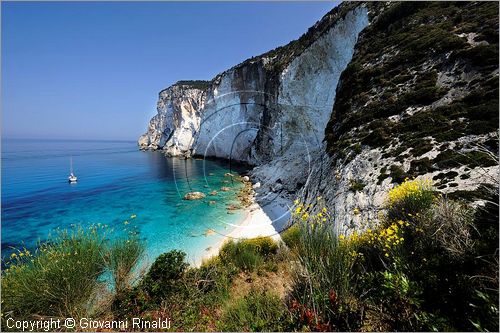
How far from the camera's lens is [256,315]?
471 centimetres

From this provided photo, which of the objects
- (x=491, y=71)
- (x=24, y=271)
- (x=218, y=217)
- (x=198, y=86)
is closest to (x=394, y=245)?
(x=24, y=271)

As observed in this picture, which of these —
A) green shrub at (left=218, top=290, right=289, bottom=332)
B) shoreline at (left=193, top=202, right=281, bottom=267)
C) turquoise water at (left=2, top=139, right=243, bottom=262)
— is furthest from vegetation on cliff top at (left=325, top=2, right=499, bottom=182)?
turquoise water at (left=2, top=139, right=243, bottom=262)

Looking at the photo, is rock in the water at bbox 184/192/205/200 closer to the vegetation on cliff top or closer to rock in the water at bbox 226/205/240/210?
rock in the water at bbox 226/205/240/210

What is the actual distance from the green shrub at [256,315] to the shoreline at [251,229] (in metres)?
9.46

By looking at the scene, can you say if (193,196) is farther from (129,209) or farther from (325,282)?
(325,282)

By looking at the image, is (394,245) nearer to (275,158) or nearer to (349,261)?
(349,261)

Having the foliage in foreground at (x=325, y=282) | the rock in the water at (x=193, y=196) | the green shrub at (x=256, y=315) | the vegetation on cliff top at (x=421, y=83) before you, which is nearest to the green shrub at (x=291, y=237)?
the foliage in foreground at (x=325, y=282)

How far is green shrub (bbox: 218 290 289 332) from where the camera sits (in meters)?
4.29

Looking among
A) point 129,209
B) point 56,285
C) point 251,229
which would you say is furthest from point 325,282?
point 129,209

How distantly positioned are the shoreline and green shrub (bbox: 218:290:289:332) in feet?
31.0

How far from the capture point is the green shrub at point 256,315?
169 inches

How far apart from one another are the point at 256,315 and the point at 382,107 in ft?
48.6

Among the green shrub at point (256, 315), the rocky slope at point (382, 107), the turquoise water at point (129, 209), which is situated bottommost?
the turquoise water at point (129, 209)

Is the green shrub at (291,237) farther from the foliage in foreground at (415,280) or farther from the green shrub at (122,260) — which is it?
the green shrub at (122,260)
